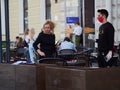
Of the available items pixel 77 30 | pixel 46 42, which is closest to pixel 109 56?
pixel 46 42

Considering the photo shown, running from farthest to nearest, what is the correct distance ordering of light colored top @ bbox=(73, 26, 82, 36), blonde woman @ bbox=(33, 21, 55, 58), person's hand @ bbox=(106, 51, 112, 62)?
light colored top @ bbox=(73, 26, 82, 36) < blonde woman @ bbox=(33, 21, 55, 58) < person's hand @ bbox=(106, 51, 112, 62)

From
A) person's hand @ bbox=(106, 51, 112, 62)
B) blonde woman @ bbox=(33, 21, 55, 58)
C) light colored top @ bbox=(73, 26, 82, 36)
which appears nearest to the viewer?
person's hand @ bbox=(106, 51, 112, 62)

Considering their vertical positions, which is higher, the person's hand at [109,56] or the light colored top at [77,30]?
the light colored top at [77,30]

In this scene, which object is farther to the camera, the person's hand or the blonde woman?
the blonde woman

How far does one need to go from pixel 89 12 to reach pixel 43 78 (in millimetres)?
11532

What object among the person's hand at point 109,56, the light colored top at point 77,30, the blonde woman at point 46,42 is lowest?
the person's hand at point 109,56

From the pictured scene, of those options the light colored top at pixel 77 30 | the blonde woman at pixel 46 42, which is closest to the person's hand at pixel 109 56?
the blonde woman at pixel 46 42

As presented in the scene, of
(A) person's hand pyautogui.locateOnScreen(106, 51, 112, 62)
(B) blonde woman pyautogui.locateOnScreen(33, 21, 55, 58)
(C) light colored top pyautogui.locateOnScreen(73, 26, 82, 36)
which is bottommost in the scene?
(A) person's hand pyautogui.locateOnScreen(106, 51, 112, 62)

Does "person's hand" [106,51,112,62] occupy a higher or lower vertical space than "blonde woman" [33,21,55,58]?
lower

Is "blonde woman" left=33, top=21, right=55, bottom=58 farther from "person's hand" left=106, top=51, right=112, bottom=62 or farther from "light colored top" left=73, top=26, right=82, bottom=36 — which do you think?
"light colored top" left=73, top=26, right=82, bottom=36

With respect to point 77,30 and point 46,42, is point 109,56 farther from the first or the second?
point 77,30

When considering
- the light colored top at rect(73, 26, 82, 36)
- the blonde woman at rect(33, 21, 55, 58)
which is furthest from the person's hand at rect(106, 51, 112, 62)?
the light colored top at rect(73, 26, 82, 36)

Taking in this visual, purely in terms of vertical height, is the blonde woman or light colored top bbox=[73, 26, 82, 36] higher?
light colored top bbox=[73, 26, 82, 36]

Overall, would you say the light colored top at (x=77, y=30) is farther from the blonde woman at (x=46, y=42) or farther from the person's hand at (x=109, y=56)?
the person's hand at (x=109, y=56)
